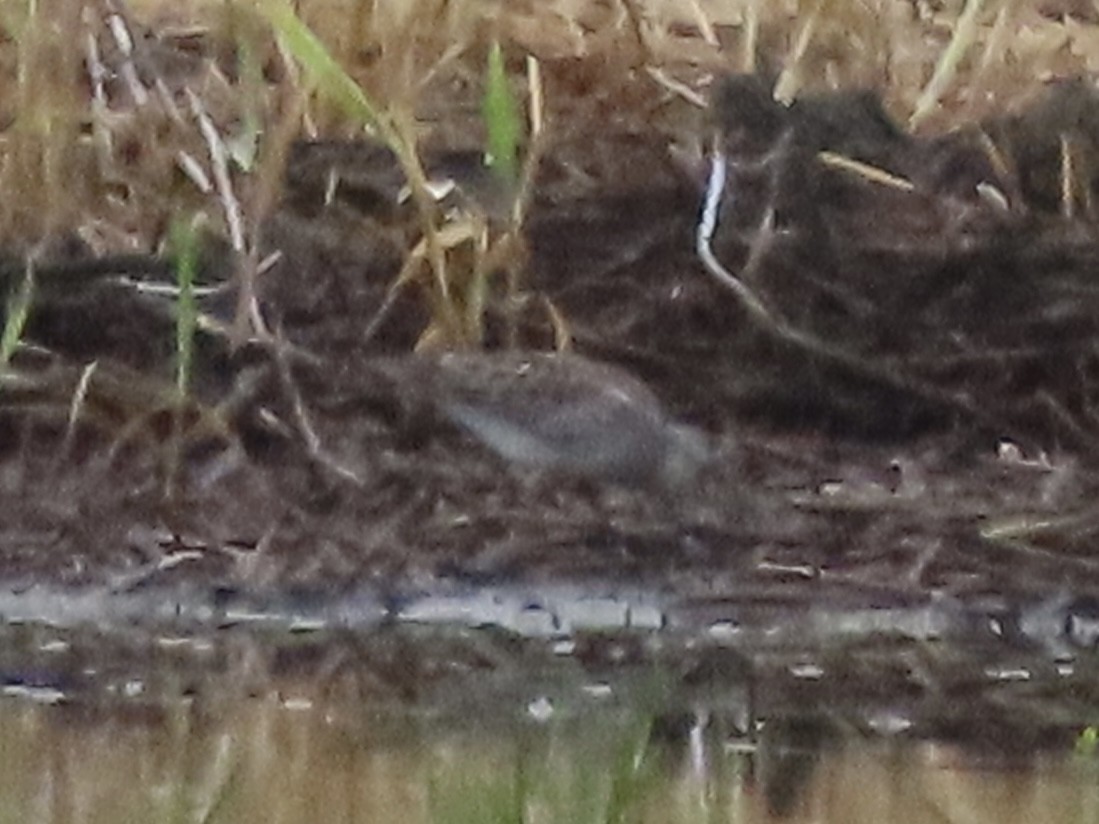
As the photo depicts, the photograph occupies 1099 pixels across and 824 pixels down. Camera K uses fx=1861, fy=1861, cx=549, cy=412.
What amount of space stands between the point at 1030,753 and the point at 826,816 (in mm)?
69

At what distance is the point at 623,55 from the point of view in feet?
2.66

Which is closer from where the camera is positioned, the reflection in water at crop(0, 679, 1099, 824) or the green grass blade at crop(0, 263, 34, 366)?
the reflection in water at crop(0, 679, 1099, 824)

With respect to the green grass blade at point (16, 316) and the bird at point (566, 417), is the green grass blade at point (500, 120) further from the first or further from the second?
the green grass blade at point (16, 316)

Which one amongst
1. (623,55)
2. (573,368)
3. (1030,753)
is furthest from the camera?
(623,55)

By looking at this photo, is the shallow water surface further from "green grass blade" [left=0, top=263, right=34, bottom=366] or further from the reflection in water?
"green grass blade" [left=0, top=263, right=34, bottom=366]

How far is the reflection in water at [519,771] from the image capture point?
607 mm

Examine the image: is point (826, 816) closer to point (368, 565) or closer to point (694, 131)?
point (368, 565)

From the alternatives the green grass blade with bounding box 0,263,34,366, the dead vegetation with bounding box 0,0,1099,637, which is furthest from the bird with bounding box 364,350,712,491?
the green grass blade with bounding box 0,263,34,366

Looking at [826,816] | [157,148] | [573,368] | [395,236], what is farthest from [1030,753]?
[157,148]

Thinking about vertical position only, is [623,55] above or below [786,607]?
above

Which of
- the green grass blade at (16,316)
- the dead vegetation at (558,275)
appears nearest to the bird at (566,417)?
the dead vegetation at (558,275)

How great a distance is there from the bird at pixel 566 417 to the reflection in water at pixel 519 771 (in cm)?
9

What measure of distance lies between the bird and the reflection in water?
95 mm

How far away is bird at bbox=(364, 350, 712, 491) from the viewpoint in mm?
680
